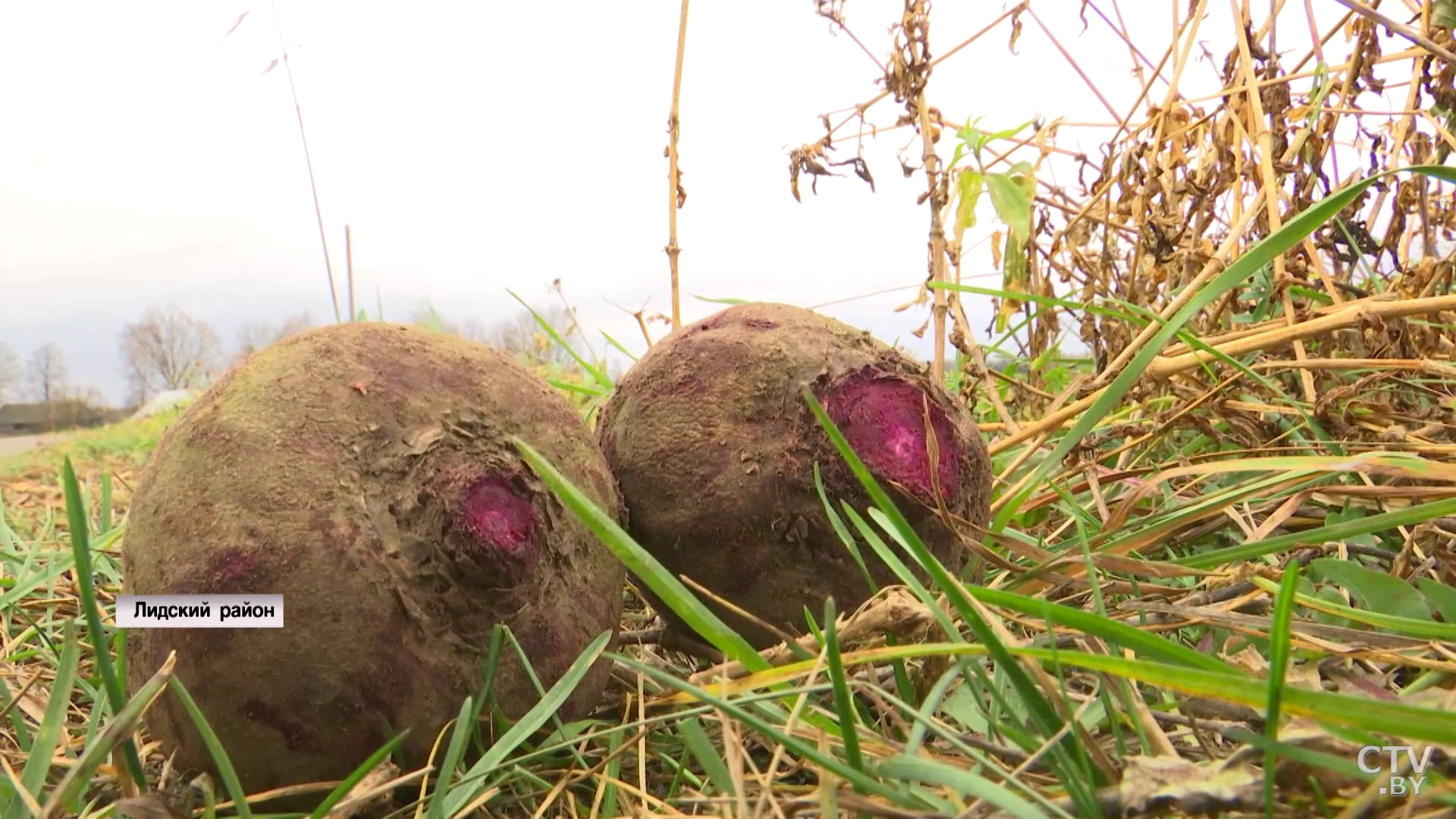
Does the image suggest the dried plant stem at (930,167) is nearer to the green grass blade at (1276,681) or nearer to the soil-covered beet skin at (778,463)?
the soil-covered beet skin at (778,463)

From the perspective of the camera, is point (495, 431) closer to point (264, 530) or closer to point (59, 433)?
point (264, 530)

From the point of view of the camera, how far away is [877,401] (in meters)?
1.16

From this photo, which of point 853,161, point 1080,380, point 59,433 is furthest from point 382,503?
point 59,433

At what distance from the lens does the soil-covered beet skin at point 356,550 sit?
87 centimetres

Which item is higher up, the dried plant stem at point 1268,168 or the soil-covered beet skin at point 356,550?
the dried plant stem at point 1268,168

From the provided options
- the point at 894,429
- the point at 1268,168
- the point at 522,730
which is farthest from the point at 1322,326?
the point at 522,730

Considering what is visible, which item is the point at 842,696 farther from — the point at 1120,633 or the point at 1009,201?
the point at 1009,201

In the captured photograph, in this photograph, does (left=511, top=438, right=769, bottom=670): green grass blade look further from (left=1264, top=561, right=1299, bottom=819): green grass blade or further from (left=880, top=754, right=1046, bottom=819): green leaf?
(left=1264, top=561, right=1299, bottom=819): green grass blade

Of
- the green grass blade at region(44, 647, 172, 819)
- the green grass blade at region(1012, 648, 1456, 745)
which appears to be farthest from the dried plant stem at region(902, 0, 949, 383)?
the green grass blade at region(44, 647, 172, 819)

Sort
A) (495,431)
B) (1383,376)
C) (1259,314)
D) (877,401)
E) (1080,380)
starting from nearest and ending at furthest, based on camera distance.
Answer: (495,431), (877,401), (1383,376), (1080,380), (1259,314)

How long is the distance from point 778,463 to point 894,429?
0.15 meters

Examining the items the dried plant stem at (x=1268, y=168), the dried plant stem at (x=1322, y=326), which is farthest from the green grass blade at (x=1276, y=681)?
the dried plant stem at (x=1268, y=168)

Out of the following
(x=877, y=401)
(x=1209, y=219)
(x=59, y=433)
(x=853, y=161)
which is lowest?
(x=59, y=433)

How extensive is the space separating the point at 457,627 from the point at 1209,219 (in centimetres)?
163
